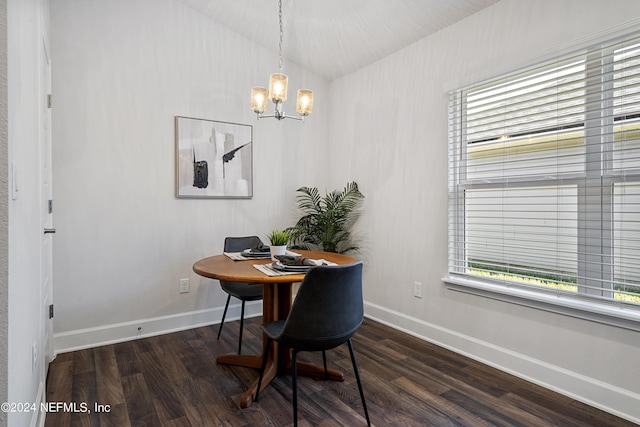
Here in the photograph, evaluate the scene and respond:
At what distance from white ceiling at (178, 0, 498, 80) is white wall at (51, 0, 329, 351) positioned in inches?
9.7

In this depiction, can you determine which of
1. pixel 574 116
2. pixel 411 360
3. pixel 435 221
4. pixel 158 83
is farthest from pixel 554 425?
pixel 158 83

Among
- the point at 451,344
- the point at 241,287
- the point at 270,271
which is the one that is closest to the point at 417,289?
the point at 451,344

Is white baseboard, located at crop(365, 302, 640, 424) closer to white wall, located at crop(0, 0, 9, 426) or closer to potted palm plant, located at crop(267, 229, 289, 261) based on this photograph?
potted palm plant, located at crop(267, 229, 289, 261)

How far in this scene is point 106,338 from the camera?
115 inches

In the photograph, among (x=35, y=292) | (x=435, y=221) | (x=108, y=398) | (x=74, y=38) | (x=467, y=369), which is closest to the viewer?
(x=35, y=292)

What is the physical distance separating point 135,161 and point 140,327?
4.57 feet

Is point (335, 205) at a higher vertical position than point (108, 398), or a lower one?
higher

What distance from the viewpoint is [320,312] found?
5.67 ft

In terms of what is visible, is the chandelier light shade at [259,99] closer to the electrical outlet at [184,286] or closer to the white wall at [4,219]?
the white wall at [4,219]

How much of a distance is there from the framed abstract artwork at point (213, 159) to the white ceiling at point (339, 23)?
0.94 metres

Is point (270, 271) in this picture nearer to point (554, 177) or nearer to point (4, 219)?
point (4, 219)

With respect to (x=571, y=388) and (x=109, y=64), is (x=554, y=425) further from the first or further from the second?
(x=109, y=64)

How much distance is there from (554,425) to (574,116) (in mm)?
1730

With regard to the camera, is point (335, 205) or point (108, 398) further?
point (335, 205)
